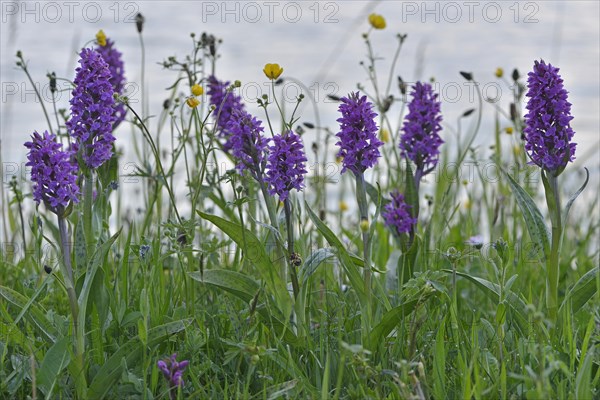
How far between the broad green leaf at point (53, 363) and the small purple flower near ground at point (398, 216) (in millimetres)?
1603

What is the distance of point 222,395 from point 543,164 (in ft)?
4.65

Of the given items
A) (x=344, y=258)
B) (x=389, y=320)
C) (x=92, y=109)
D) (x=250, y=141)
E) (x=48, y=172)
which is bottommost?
(x=389, y=320)

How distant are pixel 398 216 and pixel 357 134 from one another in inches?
33.9

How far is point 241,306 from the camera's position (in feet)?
11.3

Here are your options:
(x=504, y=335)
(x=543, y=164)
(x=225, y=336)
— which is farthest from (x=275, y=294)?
(x=543, y=164)

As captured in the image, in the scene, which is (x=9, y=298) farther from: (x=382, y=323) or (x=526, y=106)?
(x=526, y=106)

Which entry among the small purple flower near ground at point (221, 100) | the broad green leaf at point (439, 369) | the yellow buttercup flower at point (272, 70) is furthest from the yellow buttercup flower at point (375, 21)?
the broad green leaf at point (439, 369)

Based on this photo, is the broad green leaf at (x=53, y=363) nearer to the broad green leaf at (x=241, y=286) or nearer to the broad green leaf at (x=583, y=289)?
the broad green leaf at (x=241, y=286)

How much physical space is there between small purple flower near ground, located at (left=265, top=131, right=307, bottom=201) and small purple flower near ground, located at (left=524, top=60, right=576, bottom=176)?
2.74 feet

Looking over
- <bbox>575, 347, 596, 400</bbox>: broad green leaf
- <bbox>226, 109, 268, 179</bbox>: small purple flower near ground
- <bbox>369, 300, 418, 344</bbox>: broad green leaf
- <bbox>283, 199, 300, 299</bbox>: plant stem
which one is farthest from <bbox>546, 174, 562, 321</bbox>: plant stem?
<bbox>226, 109, 268, 179</bbox>: small purple flower near ground

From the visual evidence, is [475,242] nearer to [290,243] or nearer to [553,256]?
[553,256]

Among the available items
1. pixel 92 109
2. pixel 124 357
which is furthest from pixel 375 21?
pixel 124 357

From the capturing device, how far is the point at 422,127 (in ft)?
12.4

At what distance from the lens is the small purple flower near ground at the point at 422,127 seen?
3.72 metres
